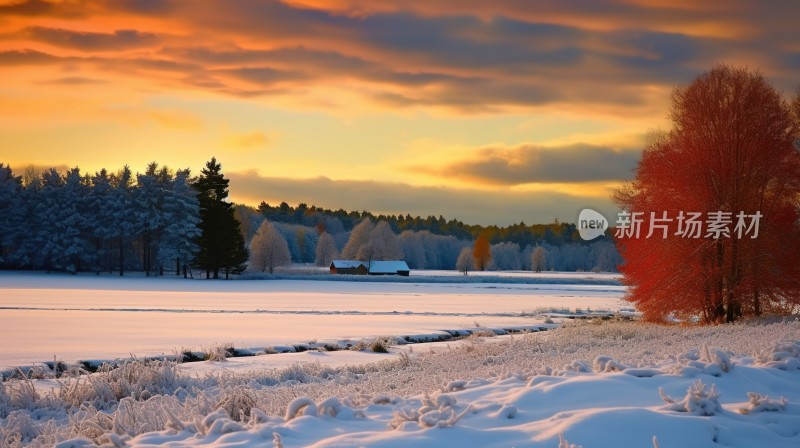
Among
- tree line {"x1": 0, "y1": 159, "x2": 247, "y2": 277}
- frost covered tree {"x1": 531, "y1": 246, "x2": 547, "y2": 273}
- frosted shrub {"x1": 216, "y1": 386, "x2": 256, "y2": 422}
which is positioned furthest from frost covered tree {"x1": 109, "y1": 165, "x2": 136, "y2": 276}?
frost covered tree {"x1": 531, "y1": 246, "x2": 547, "y2": 273}

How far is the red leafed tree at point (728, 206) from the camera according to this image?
30.3 meters

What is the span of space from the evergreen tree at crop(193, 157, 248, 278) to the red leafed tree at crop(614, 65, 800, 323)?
216ft

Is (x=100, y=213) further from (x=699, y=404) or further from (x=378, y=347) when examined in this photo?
(x=699, y=404)

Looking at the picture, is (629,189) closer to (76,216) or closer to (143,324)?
(143,324)

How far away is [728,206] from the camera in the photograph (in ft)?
100

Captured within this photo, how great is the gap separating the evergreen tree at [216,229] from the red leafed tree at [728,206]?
65.9 m

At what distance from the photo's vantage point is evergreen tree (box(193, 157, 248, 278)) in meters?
89.1

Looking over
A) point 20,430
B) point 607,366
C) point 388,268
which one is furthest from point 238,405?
point 388,268

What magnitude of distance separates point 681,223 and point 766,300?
4736 mm

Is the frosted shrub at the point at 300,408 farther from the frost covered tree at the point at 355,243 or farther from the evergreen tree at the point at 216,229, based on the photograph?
the frost covered tree at the point at 355,243

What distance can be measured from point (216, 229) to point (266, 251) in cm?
2176

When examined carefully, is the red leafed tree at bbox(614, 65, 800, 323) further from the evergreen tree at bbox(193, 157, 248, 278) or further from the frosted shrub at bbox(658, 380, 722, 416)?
the evergreen tree at bbox(193, 157, 248, 278)

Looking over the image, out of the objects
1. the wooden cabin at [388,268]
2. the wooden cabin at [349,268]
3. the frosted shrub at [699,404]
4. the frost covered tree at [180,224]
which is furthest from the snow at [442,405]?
the wooden cabin at [388,268]

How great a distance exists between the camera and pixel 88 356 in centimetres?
2066
